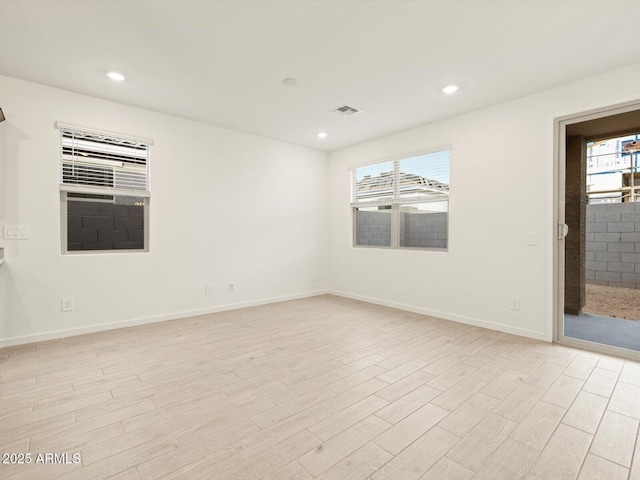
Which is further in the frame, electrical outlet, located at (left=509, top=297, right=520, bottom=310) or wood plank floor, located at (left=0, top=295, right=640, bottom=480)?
electrical outlet, located at (left=509, top=297, right=520, bottom=310)

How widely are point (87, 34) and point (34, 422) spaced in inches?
105

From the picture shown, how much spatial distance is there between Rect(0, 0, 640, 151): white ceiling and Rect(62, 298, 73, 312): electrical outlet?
2.22 metres

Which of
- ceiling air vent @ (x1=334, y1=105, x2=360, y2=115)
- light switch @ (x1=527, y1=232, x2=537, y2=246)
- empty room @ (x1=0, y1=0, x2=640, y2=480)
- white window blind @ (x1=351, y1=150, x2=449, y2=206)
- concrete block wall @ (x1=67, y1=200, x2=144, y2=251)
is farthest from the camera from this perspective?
white window blind @ (x1=351, y1=150, x2=449, y2=206)

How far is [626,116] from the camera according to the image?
285 centimetres

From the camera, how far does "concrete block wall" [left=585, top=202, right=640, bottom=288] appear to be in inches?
113

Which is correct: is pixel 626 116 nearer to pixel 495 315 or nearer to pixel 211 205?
pixel 495 315

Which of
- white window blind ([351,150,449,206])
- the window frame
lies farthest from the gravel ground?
white window blind ([351,150,449,206])

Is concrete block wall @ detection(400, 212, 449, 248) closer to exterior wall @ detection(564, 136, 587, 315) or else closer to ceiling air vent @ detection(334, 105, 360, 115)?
exterior wall @ detection(564, 136, 587, 315)

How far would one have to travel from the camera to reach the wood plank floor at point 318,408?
1488mm

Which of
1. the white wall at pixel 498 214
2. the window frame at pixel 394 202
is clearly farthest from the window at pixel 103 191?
the white wall at pixel 498 214

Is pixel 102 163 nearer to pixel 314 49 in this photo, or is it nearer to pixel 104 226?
pixel 104 226

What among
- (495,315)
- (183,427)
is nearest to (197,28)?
(183,427)

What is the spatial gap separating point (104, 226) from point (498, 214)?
4.71 m

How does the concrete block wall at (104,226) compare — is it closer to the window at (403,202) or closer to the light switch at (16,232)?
the light switch at (16,232)
